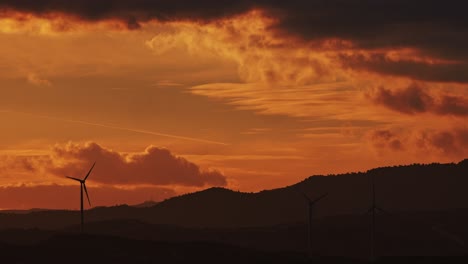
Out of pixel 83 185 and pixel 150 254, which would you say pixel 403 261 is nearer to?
pixel 150 254

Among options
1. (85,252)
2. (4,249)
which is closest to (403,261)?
(85,252)

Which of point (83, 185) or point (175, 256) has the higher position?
point (83, 185)

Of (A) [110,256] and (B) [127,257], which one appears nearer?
(A) [110,256]

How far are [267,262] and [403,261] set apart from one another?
25864 millimetres

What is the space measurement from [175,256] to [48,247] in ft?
82.2

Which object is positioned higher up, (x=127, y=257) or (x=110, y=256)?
(x=110, y=256)

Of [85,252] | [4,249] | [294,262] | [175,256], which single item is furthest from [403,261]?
[4,249]

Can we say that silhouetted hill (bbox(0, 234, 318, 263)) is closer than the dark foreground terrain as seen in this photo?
Yes

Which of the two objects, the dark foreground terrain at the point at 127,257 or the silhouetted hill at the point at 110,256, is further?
the dark foreground terrain at the point at 127,257

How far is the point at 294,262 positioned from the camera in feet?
627

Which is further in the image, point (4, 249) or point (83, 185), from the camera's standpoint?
point (4, 249)

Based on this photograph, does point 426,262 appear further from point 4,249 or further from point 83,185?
point 4,249

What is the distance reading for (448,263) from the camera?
189 m

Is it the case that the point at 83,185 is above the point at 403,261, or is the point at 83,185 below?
above
